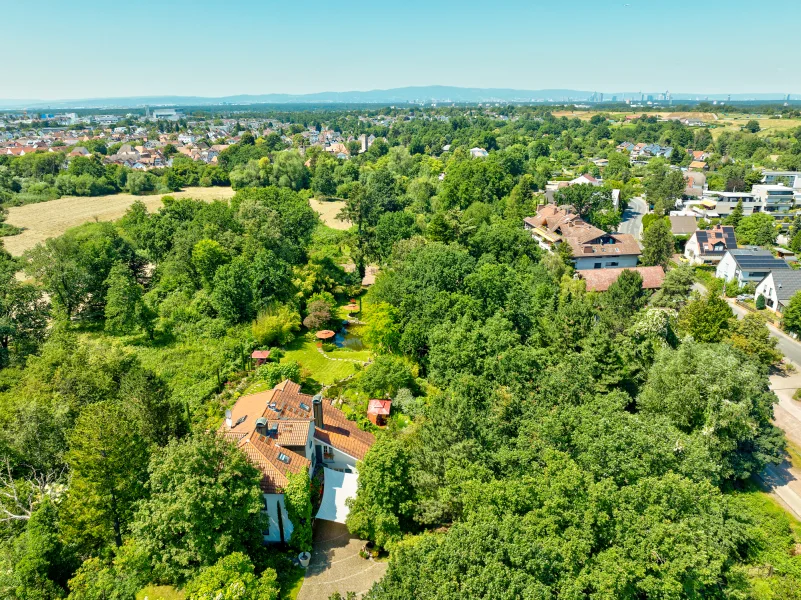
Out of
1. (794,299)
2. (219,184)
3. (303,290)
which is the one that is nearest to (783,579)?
(794,299)

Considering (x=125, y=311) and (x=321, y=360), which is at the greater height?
(x=125, y=311)

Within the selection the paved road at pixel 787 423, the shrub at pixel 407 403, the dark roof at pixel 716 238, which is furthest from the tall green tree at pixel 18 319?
the dark roof at pixel 716 238

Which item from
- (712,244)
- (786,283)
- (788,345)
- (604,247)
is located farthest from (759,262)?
(604,247)

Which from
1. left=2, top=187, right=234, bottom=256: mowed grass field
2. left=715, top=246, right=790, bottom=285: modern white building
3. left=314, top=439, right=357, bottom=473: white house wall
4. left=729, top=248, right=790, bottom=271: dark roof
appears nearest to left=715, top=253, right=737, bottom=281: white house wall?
left=715, top=246, right=790, bottom=285: modern white building

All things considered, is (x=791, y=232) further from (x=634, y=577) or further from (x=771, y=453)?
(x=634, y=577)

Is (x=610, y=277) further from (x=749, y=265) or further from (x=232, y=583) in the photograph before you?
(x=232, y=583)
